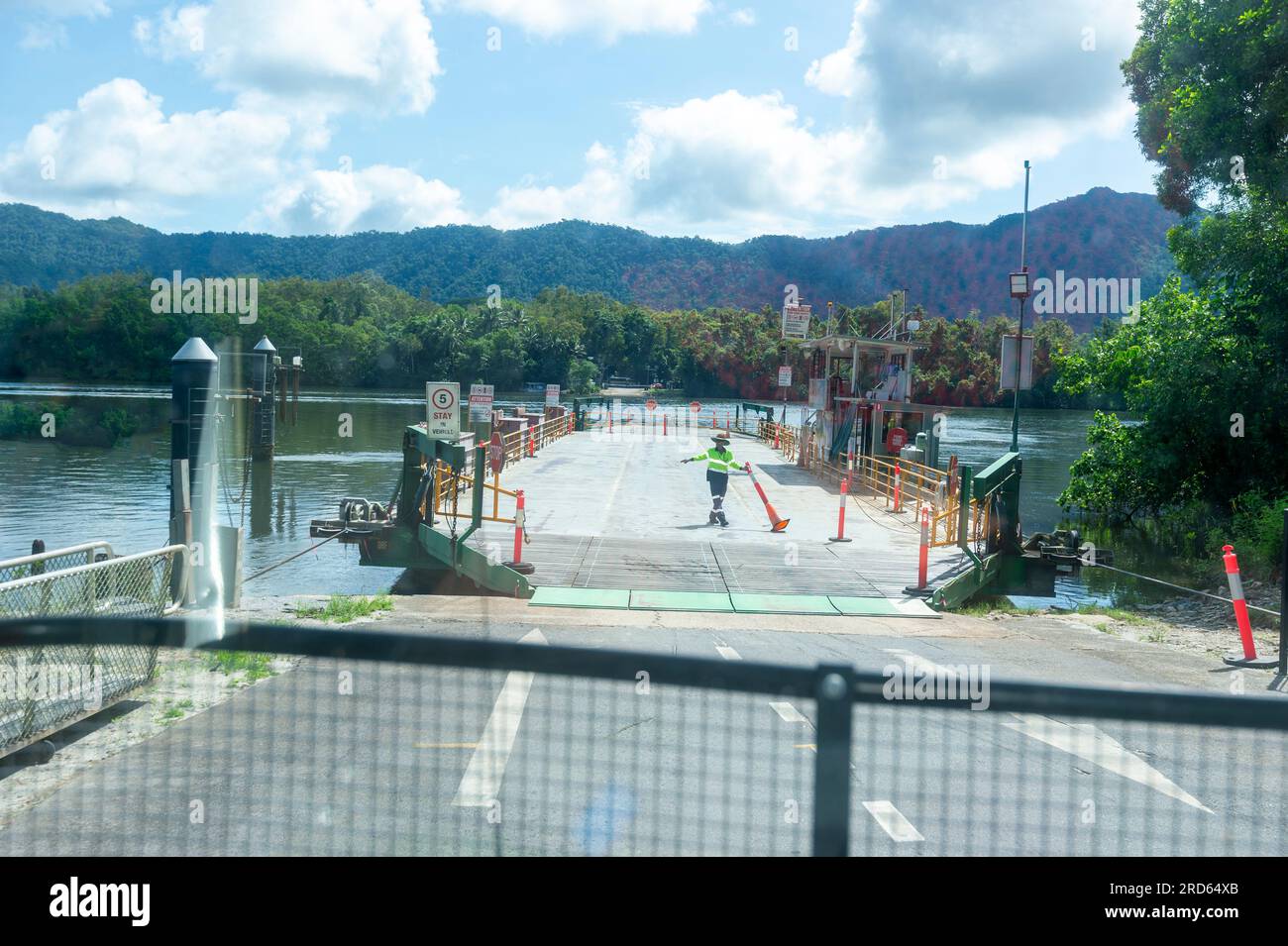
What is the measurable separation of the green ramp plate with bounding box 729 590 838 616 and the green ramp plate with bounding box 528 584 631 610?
152 cm

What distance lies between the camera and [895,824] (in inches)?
138

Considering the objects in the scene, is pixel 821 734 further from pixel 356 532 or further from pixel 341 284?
pixel 341 284

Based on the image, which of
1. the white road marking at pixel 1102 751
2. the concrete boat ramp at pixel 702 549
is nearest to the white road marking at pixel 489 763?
the white road marking at pixel 1102 751

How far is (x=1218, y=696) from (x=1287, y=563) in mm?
8992

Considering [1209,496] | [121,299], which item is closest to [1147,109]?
[1209,496]

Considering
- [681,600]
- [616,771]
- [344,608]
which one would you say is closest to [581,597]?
[681,600]

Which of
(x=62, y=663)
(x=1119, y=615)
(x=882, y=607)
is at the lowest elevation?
(x=1119, y=615)

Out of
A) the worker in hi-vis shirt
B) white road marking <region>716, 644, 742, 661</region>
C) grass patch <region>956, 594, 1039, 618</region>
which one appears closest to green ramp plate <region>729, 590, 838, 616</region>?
grass patch <region>956, 594, 1039, 618</region>

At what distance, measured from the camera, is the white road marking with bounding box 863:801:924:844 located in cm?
321

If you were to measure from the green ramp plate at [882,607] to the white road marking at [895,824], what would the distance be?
34.3ft

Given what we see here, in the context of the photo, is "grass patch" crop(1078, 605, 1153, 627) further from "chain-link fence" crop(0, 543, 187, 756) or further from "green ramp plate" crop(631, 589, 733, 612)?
"chain-link fence" crop(0, 543, 187, 756)

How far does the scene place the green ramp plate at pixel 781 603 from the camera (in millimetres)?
13945

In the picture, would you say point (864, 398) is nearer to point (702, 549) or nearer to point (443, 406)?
point (702, 549)

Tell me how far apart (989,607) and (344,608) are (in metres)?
9.17
